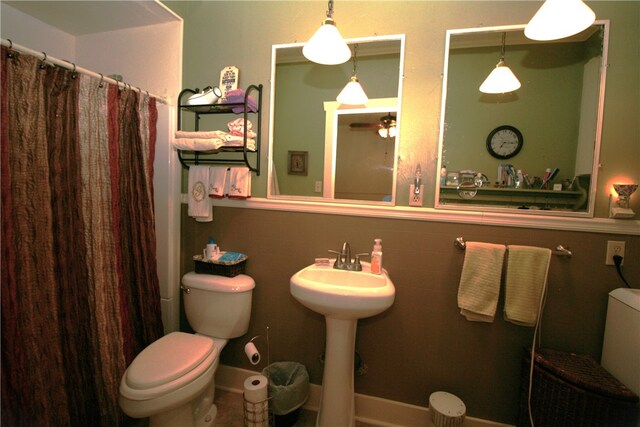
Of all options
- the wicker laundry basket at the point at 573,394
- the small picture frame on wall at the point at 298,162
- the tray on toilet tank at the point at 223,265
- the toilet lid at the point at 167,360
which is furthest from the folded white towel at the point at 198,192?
the wicker laundry basket at the point at 573,394

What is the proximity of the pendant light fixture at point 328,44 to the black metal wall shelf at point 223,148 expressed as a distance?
1.42ft

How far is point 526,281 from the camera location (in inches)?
49.8

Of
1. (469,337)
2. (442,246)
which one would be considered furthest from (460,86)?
(469,337)

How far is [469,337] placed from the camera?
4.61ft

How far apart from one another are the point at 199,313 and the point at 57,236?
2.47 ft

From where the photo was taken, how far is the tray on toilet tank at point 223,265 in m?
1.56

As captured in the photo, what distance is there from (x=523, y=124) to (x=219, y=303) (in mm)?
1803

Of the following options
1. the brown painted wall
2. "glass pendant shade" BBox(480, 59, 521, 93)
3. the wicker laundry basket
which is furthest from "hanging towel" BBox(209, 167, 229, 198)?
the wicker laundry basket

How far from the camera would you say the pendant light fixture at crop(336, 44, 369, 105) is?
1.48 meters

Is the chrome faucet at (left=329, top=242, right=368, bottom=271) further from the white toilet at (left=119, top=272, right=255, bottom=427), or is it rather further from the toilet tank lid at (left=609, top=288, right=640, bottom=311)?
the toilet tank lid at (left=609, top=288, right=640, bottom=311)

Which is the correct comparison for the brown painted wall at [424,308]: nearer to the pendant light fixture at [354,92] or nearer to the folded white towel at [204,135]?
the folded white towel at [204,135]

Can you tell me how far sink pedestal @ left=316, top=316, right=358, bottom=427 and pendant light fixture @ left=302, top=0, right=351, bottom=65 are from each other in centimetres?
121

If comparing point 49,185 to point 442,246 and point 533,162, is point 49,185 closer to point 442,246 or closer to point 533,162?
point 442,246

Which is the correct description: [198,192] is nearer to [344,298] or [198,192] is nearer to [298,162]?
[298,162]
